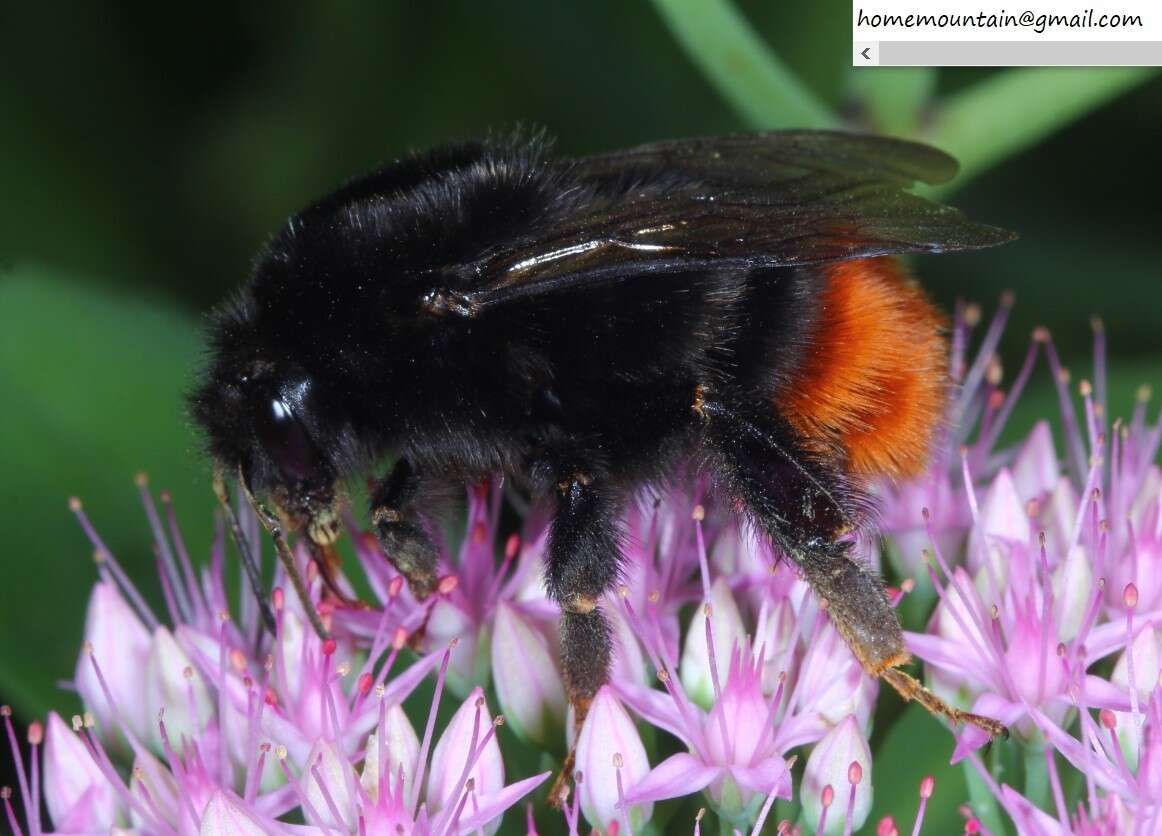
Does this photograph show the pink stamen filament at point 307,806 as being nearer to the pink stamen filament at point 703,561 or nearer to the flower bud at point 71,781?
the flower bud at point 71,781

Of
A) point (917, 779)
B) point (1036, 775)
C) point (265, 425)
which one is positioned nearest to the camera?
point (265, 425)

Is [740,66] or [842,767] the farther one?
[740,66]

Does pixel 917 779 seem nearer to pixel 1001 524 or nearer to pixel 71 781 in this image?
pixel 1001 524

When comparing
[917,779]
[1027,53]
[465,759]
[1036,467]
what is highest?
[1027,53]

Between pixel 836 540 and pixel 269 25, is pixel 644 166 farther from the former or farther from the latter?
pixel 269 25

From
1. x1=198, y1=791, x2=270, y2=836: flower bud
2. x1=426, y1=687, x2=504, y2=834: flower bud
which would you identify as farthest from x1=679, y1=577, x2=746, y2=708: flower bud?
x1=198, y1=791, x2=270, y2=836: flower bud

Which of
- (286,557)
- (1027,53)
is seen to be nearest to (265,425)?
(286,557)

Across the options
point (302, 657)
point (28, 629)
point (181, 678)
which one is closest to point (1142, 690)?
point (302, 657)
